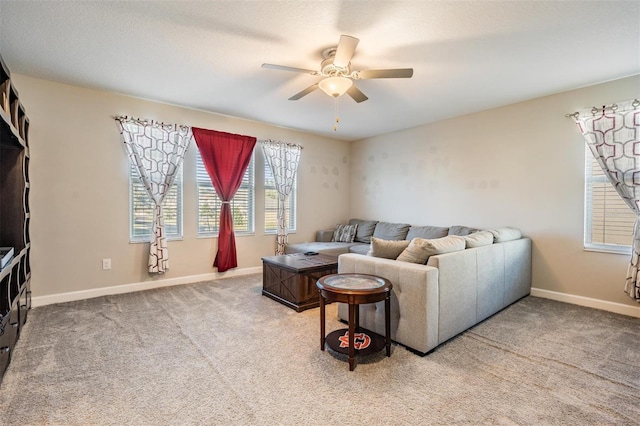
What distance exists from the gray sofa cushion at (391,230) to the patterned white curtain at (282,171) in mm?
1634

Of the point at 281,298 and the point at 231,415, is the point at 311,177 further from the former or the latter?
the point at 231,415

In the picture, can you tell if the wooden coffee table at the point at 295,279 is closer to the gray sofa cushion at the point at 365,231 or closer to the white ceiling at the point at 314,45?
the gray sofa cushion at the point at 365,231

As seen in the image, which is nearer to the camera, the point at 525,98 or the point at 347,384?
the point at 347,384

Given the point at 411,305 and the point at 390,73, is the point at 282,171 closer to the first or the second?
the point at 390,73

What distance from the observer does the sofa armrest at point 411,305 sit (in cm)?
231

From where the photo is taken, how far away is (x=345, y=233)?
221 inches

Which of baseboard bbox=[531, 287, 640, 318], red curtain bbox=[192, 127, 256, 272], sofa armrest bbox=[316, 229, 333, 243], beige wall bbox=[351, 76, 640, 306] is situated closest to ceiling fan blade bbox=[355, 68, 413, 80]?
beige wall bbox=[351, 76, 640, 306]

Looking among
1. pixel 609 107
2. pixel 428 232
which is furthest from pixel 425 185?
pixel 609 107

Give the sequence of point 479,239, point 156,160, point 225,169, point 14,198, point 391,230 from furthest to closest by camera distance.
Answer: point 391,230, point 225,169, point 156,160, point 479,239, point 14,198

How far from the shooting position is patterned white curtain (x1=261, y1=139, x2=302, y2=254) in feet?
16.9

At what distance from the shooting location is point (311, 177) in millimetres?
5773

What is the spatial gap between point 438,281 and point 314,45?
7.15ft

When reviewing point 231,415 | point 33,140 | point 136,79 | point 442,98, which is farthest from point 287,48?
point 33,140

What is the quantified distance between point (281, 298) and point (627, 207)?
12.6 feet
